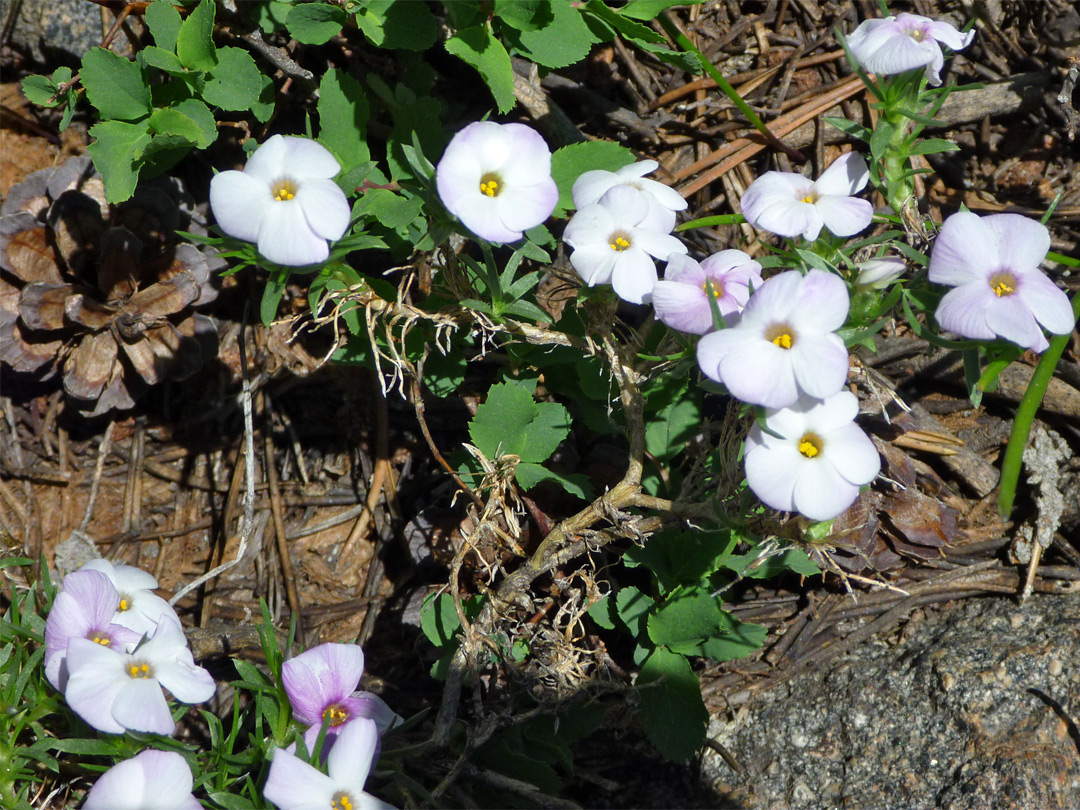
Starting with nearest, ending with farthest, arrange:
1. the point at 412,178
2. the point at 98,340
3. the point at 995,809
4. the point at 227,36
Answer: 1. the point at 995,809
2. the point at 412,178
3. the point at 227,36
4. the point at 98,340

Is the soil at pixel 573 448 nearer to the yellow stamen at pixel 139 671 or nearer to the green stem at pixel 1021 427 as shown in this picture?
the green stem at pixel 1021 427

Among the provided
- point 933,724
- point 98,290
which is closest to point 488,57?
point 98,290

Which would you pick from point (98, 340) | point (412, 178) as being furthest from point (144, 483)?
point (412, 178)

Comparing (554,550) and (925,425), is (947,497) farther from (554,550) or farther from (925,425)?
(554,550)

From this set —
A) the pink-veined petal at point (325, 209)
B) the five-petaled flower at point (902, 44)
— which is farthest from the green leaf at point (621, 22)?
the pink-veined petal at point (325, 209)

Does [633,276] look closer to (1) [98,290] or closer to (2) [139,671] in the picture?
(2) [139,671]

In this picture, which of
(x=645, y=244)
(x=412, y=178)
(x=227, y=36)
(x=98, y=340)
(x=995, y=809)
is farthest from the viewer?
(x=98, y=340)
